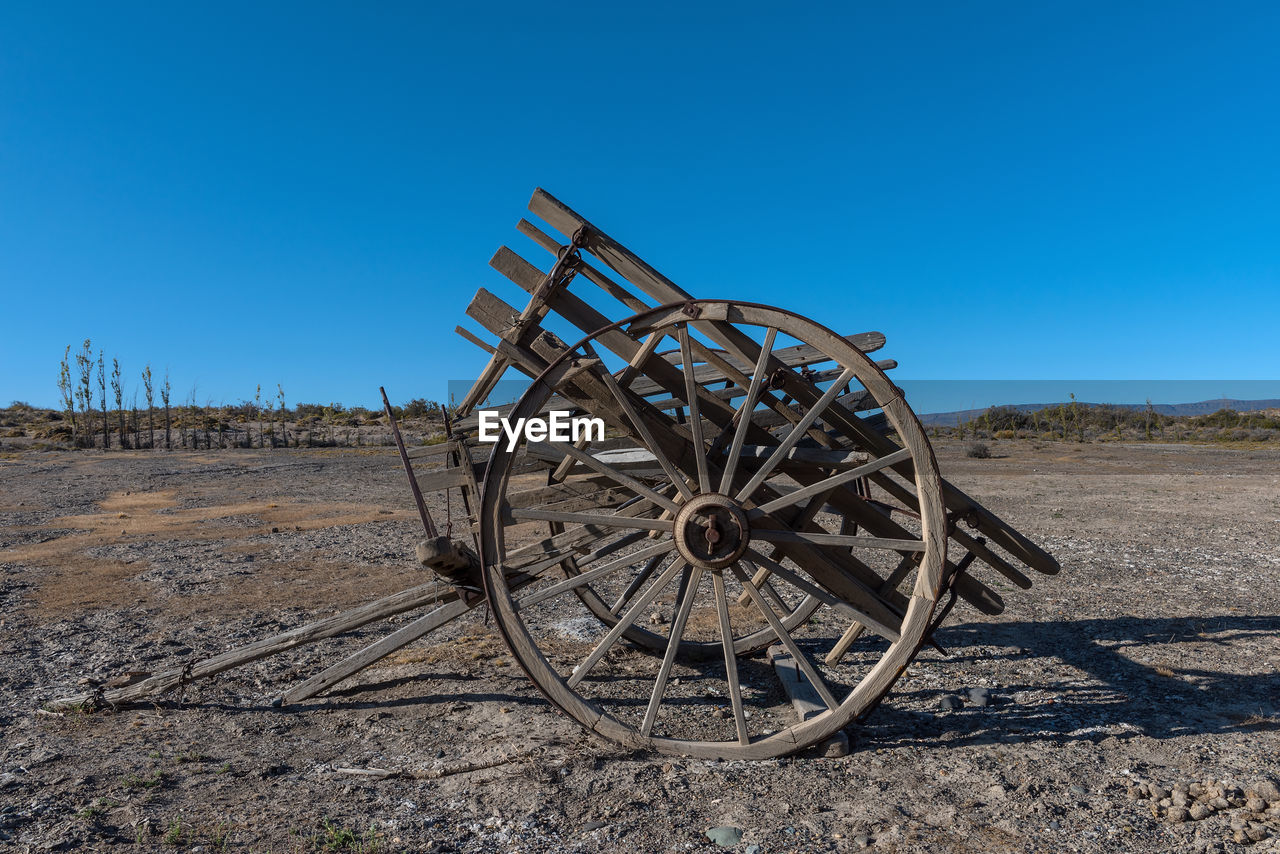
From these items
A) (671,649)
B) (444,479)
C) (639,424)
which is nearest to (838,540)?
(671,649)

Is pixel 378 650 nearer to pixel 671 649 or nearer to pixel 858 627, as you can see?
A: pixel 671 649

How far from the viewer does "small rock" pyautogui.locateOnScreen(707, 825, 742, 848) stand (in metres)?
3.31

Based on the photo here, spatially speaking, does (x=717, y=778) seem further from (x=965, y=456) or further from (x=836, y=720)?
(x=965, y=456)

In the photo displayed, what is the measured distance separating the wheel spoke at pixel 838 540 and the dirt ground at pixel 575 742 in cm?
121

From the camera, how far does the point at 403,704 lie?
5090 millimetres

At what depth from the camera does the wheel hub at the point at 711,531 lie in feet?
13.2

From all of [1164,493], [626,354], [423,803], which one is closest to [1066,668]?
[626,354]

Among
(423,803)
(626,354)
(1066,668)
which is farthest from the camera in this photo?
(1066,668)

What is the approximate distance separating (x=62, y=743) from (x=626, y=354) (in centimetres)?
394

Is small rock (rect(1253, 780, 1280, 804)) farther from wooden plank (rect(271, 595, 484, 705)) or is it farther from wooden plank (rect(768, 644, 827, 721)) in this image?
wooden plank (rect(271, 595, 484, 705))

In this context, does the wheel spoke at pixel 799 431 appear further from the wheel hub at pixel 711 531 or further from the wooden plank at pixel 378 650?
the wooden plank at pixel 378 650

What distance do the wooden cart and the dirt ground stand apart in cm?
35

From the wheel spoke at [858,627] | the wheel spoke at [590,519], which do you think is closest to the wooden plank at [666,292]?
the wheel spoke at [858,627]

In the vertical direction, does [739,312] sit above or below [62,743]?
above
